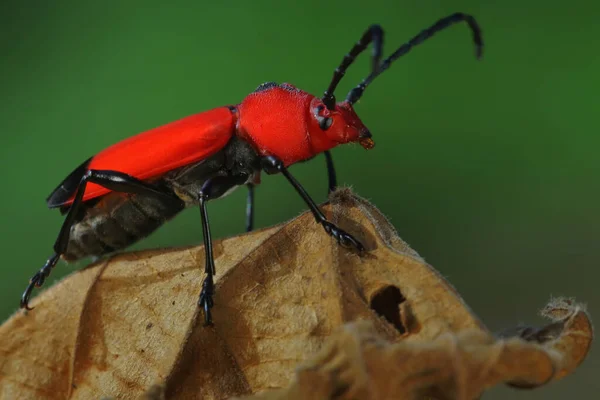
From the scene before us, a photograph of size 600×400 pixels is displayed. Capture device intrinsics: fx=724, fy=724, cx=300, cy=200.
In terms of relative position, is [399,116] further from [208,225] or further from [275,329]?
[275,329]

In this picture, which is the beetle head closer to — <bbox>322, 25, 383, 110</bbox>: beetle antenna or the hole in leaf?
<bbox>322, 25, 383, 110</bbox>: beetle antenna

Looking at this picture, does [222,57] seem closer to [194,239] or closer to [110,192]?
[194,239]

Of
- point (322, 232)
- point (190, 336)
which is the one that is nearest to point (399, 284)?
point (322, 232)

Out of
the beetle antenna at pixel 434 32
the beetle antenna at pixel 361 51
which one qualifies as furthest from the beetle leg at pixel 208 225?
the beetle antenna at pixel 434 32

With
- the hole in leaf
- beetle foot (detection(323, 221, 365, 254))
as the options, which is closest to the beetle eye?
beetle foot (detection(323, 221, 365, 254))

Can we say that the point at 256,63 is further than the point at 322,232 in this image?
Yes

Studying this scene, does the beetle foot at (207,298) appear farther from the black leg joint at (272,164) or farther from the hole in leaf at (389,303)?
the black leg joint at (272,164)

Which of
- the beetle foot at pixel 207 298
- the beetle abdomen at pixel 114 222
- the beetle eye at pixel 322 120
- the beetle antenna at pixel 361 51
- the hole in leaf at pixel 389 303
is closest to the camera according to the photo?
the hole in leaf at pixel 389 303
